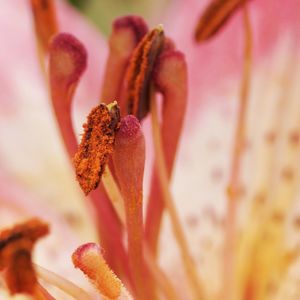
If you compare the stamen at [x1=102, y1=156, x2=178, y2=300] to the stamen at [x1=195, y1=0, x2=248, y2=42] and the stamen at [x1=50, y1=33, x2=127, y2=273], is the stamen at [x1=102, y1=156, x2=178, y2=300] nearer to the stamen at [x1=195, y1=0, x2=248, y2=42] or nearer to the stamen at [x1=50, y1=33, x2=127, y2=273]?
the stamen at [x1=50, y1=33, x2=127, y2=273]

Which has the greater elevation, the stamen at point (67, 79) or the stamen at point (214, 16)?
the stamen at point (214, 16)

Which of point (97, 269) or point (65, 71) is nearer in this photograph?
point (97, 269)

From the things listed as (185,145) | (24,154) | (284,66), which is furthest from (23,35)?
(284,66)

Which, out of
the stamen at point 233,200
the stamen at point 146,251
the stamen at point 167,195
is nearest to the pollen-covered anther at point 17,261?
the stamen at point 146,251

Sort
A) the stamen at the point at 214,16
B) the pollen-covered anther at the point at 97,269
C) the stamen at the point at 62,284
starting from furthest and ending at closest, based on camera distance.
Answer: the stamen at the point at 214,16, the stamen at the point at 62,284, the pollen-covered anther at the point at 97,269

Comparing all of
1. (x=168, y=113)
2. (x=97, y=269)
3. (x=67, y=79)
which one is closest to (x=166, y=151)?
(x=168, y=113)

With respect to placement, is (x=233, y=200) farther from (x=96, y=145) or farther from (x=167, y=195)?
(x=96, y=145)

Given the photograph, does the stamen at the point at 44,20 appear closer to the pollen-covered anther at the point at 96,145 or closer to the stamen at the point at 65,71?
the stamen at the point at 65,71
